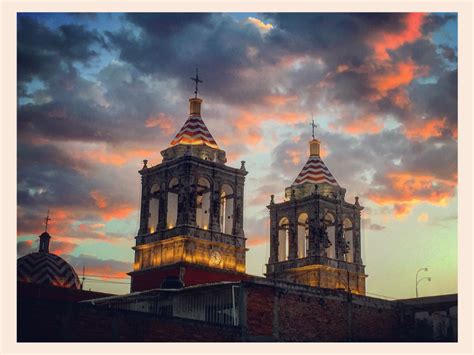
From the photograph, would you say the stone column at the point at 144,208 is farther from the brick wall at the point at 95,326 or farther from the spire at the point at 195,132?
the brick wall at the point at 95,326

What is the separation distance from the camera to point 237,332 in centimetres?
4438

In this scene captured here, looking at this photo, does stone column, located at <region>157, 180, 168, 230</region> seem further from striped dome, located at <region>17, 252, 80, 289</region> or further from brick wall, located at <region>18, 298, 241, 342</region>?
brick wall, located at <region>18, 298, 241, 342</region>

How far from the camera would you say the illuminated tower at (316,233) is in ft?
260

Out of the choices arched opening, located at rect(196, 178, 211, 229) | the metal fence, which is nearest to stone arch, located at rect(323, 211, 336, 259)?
arched opening, located at rect(196, 178, 211, 229)

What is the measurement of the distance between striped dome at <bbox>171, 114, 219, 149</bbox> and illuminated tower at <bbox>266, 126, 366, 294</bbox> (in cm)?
1513

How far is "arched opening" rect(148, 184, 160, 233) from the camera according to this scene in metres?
69.4

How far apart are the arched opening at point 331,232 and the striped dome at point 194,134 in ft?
55.7

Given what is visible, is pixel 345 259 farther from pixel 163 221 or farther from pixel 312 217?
pixel 163 221

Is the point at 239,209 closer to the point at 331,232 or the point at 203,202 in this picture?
the point at 203,202

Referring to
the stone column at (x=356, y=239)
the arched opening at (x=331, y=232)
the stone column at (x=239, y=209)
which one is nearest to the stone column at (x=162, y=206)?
the stone column at (x=239, y=209)

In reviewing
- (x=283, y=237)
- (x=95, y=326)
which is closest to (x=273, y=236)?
(x=283, y=237)

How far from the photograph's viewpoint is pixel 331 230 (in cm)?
8256
